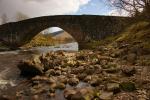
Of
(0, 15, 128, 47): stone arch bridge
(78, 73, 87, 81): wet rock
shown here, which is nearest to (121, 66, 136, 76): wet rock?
(78, 73, 87, 81): wet rock

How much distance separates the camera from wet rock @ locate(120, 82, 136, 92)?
11244mm

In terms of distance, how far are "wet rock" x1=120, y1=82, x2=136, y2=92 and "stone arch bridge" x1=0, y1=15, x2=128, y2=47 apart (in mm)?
36396

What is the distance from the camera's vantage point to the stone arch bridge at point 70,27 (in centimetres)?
5456

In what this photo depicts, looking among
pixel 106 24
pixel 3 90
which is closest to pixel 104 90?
pixel 3 90

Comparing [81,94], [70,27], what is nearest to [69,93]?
[81,94]

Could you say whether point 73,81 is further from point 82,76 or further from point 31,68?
point 31,68

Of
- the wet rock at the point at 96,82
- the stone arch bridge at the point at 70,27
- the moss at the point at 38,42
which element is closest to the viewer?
the wet rock at the point at 96,82

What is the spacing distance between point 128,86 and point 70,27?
161 ft

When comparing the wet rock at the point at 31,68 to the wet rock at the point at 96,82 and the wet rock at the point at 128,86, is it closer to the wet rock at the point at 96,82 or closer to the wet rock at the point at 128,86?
the wet rock at the point at 96,82

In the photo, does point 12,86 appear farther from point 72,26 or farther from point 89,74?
point 72,26

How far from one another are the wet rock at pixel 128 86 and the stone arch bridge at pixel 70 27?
36396 mm

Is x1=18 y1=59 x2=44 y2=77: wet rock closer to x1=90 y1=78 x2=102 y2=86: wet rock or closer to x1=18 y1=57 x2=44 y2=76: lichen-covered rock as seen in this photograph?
x1=18 y1=57 x2=44 y2=76: lichen-covered rock

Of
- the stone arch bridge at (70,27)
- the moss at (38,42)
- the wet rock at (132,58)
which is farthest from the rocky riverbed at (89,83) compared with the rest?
the moss at (38,42)

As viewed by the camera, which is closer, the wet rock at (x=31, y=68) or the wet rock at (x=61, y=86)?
the wet rock at (x=61, y=86)
